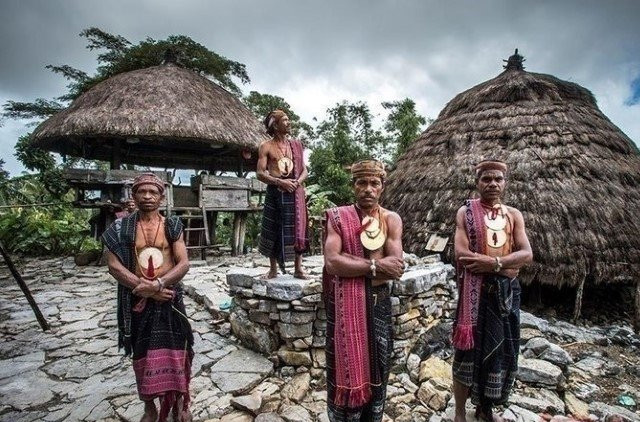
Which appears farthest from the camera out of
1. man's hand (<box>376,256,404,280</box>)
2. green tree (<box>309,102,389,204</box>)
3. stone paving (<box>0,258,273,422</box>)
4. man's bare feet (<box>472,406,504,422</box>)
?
green tree (<box>309,102,389,204</box>)

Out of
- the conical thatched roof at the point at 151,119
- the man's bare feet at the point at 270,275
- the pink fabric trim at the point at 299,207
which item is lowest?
the man's bare feet at the point at 270,275

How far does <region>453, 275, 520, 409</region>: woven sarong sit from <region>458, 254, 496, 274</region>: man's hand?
12cm

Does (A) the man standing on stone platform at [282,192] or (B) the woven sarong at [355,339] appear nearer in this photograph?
(B) the woven sarong at [355,339]

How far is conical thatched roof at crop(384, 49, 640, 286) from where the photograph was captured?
597 cm

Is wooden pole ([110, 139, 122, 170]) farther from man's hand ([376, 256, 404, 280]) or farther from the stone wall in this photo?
man's hand ([376, 256, 404, 280])

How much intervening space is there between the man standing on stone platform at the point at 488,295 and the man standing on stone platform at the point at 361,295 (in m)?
0.63

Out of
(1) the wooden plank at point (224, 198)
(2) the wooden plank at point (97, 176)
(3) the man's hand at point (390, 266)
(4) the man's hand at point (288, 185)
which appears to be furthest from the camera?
(1) the wooden plank at point (224, 198)

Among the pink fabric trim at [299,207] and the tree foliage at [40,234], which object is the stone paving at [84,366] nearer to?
the pink fabric trim at [299,207]

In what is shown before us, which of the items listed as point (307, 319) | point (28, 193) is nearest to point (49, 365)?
point (307, 319)

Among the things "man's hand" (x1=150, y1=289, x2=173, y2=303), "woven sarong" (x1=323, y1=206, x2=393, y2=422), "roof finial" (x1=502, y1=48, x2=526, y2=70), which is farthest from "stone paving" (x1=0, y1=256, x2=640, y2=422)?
"roof finial" (x1=502, y1=48, x2=526, y2=70)

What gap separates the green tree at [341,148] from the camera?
1378 centimetres

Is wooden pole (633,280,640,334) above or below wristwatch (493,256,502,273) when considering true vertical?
below

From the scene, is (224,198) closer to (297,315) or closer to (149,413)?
(297,315)

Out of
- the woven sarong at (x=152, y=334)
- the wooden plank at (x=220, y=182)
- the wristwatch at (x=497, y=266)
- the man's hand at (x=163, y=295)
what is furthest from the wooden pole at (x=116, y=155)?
the wristwatch at (x=497, y=266)
